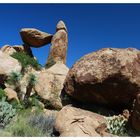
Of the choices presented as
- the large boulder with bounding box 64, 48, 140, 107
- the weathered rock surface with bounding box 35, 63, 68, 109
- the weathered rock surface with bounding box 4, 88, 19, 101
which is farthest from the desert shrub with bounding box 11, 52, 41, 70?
the large boulder with bounding box 64, 48, 140, 107

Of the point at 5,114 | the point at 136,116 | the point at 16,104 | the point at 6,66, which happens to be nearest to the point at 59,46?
the point at 6,66

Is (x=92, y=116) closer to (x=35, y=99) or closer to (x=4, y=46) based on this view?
(x=35, y=99)

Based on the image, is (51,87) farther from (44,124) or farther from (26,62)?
(26,62)

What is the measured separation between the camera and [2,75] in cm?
2144

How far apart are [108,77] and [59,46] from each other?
23.0 meters

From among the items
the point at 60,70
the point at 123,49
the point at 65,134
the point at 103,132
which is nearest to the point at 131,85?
the point at 123,49

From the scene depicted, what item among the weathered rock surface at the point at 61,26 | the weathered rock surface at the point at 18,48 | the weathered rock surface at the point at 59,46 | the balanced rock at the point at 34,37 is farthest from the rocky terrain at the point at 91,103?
the weathered rock surface at the point at 61,26

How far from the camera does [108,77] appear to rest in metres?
13.4

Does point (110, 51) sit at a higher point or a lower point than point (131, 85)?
higher

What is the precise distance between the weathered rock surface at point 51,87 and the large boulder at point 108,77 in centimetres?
405

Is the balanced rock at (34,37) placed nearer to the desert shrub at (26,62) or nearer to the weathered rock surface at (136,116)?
the desert shrub at (26,62)

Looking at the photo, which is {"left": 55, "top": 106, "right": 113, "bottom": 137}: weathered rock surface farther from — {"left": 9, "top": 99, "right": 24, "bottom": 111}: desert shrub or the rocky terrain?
{"left": 9, "top": 99, "right": 24, "bottom": 111}: desert shrub

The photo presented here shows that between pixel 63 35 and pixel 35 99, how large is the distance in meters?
18.8

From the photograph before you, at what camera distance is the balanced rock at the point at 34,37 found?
36.6 m
